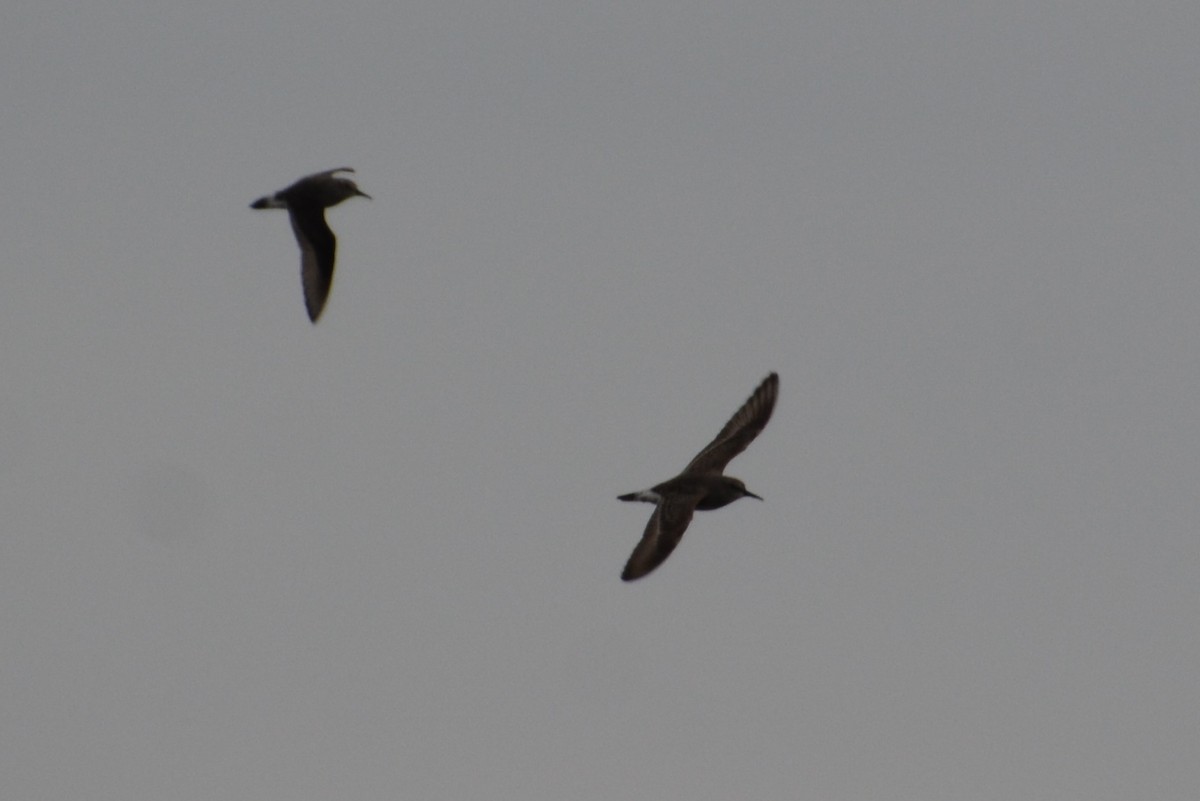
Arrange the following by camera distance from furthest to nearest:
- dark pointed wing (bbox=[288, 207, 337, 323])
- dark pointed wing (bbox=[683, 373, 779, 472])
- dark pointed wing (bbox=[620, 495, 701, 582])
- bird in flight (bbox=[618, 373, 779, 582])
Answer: dark pointed wing (bbox=[683, 373, 779, 472]), dark pointed wing (bbox=[288, 207, 337, 323]), bird in flight (bbox=[618, 373, 779, 582]), dark pointed wing (bbox=[620, 495, 701, 582])

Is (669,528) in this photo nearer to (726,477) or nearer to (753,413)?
(726,477)

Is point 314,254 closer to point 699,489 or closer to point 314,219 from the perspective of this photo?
point 314,219

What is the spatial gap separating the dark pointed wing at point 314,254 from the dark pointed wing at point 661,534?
490 cm

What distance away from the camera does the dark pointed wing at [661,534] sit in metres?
19.9

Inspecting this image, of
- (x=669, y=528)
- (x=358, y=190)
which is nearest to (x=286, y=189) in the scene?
(x=358, y=190)

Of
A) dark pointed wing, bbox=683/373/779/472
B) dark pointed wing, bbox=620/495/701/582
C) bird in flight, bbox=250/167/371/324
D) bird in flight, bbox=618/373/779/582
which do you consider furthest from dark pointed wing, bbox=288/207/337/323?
dark pointed wing, bbox=683/373/779/472

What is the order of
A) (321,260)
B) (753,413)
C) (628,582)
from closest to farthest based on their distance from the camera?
(628,582) → (321,260) → (753,413)

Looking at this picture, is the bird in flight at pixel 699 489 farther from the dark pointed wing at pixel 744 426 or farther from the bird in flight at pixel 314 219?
the bird in flight at pixel 314 219

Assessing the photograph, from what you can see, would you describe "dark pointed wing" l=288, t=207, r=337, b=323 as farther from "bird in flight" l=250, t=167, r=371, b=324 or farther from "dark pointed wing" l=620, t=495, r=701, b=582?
"dark pointed wing" l=620, t=495, r=701, b=582

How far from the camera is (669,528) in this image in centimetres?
2064

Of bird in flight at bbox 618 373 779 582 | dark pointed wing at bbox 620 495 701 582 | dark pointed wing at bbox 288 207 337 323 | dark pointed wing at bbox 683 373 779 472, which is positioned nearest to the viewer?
dark pointed wing at bbox 620 495 701 582

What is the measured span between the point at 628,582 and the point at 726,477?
3.48 m

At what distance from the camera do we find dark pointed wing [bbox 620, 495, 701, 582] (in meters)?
19.9

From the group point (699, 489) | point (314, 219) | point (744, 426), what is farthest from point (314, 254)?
point (744, 426)
